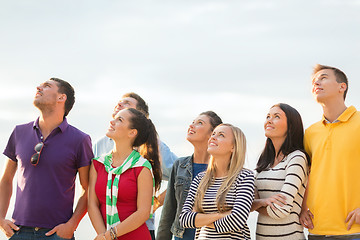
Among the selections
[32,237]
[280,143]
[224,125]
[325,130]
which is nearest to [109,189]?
[32,237]

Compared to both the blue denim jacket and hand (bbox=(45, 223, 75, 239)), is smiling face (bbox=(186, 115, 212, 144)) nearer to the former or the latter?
the blue denim jacket

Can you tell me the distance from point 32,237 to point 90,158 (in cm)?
112

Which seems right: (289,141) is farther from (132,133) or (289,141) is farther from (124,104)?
(124,104)

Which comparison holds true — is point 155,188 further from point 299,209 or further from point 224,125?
point 299,209

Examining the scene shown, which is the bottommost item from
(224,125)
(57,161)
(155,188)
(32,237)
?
(32,237)

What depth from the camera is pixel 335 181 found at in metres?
5.25

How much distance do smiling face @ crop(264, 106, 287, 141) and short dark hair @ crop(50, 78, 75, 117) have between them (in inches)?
97.9

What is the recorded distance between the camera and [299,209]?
5.38 meters

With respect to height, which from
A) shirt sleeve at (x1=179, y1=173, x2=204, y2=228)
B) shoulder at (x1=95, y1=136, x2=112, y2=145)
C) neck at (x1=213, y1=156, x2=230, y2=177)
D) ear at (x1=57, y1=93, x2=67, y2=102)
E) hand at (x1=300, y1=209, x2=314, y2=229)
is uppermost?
ear at (x1=57, y1=93, x2=67, y2=102)

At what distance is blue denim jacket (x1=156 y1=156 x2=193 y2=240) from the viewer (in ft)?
19.7

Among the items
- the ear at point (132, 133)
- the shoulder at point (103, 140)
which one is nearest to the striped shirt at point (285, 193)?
the ear at point (132, 133)

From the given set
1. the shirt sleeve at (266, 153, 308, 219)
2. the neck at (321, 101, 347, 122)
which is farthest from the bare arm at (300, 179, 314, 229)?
the neck at (321, 101, 347, 122)

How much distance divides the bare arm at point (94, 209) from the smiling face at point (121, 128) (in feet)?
1.64

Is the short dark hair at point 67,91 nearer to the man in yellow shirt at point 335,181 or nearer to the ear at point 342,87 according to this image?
the man in yellow shirt at point 335,181
